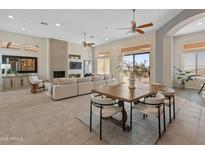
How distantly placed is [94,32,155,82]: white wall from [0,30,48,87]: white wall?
4.28 meters

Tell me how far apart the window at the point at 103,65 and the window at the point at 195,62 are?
17.0ft

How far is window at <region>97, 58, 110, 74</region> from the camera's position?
30.4 ft

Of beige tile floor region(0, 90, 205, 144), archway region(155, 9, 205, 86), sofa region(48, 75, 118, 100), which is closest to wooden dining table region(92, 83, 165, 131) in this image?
beige tile floor region(0, 90, 205, 144)

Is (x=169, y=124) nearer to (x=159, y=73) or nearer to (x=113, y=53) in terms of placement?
(x=159, y=73)

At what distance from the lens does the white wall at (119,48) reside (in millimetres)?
6230

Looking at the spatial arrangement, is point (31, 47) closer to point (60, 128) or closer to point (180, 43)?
point (60, 128)

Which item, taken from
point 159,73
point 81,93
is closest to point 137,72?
point 81,93

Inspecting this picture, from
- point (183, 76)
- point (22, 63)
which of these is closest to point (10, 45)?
point (22, 63)

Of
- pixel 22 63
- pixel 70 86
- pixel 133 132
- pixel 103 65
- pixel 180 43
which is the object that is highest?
pixel 180 43

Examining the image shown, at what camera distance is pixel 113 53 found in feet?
28.3

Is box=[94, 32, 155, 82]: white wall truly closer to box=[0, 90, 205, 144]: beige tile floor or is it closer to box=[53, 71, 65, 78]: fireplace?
box=[53, 71, 65, 78]: fireplace

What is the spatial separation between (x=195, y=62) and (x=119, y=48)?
469cm

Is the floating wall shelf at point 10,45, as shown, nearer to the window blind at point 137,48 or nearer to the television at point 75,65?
the television at point 75,65

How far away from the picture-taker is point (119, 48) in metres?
8.14
